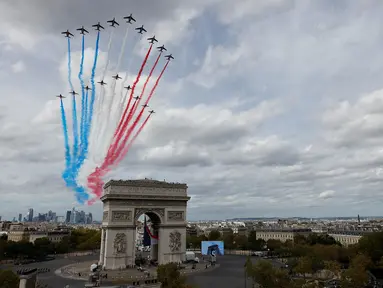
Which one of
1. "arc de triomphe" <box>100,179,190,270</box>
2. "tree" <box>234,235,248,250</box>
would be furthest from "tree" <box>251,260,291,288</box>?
"tree" <box>234,235,248,250</box>

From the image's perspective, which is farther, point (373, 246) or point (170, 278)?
point (373, 246)

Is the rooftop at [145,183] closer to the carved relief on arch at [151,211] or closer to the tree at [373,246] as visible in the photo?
the carved relief on arch at [151,211]

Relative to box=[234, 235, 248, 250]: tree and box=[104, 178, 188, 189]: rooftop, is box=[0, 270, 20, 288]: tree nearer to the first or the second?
box=[104, 178, 188, 189]: rooftop

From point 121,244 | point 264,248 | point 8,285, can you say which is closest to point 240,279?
point 121,244

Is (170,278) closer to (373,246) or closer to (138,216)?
(138,216)

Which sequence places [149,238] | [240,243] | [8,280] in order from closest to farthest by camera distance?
[8,280] < [149,238] < [240,243]

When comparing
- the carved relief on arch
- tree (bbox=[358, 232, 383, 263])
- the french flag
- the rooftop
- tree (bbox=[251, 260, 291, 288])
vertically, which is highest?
the rooftop

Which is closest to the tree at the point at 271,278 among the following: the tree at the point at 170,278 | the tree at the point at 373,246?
the tree at the point at 170,278

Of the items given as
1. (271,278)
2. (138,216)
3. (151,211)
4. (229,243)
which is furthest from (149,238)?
(229,243)

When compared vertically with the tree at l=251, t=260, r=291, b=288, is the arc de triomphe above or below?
above
